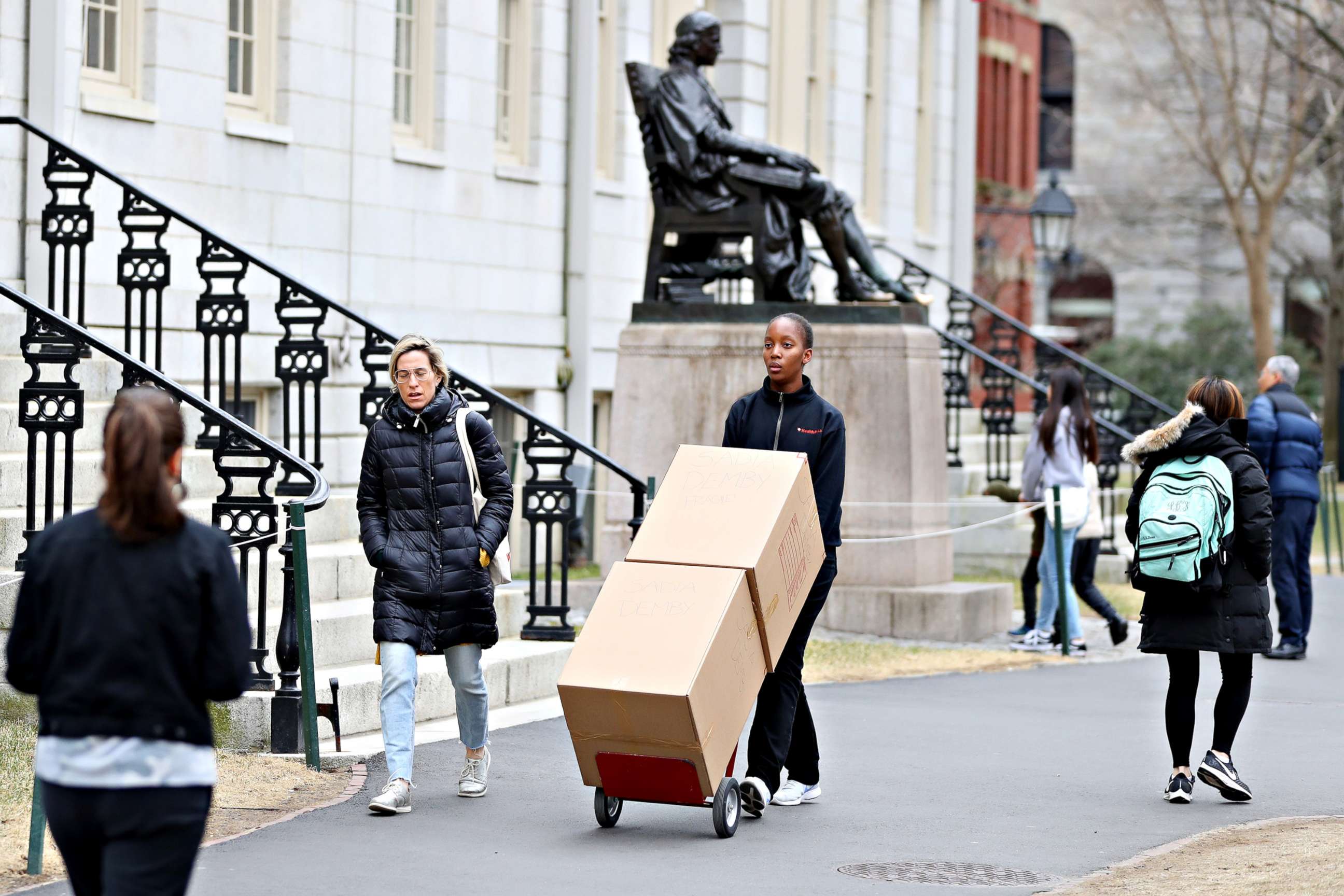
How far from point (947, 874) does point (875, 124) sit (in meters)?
19.2

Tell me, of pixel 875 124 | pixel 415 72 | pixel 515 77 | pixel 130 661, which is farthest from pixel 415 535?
pixel 875 124

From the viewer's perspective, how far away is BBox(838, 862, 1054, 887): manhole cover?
289 inches

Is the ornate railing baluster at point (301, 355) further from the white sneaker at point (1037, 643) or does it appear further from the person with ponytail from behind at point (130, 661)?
the person with ponytail from behind at point (130, 661)

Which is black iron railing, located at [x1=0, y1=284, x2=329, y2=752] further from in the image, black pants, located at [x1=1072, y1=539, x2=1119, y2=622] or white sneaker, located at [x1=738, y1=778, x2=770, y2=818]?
black pants, located at [x1=1072, y1=539, x2=1119, y2=622]

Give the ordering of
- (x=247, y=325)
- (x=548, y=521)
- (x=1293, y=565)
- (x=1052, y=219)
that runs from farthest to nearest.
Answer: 1. (x=1052, y=219)
2. (x=1293, y=565)
3. (x=247, y=325)
4. (x=548, y=521)

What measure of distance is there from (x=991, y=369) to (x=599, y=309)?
4348mm

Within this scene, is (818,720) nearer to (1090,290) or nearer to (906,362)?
(906,362)

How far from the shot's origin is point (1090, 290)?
55969 mm

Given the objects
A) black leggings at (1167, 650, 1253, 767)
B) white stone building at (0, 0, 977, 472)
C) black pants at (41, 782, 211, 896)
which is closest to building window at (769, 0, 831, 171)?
white stone building at (0, 0, 977, 472)

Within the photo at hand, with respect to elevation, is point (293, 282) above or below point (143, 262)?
below

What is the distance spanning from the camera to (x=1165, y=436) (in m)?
8.98

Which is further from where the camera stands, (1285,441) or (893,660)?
(1285,441)

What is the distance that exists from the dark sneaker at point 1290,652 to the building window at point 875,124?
11.9 m

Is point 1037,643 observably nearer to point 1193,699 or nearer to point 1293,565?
point 1293,565
